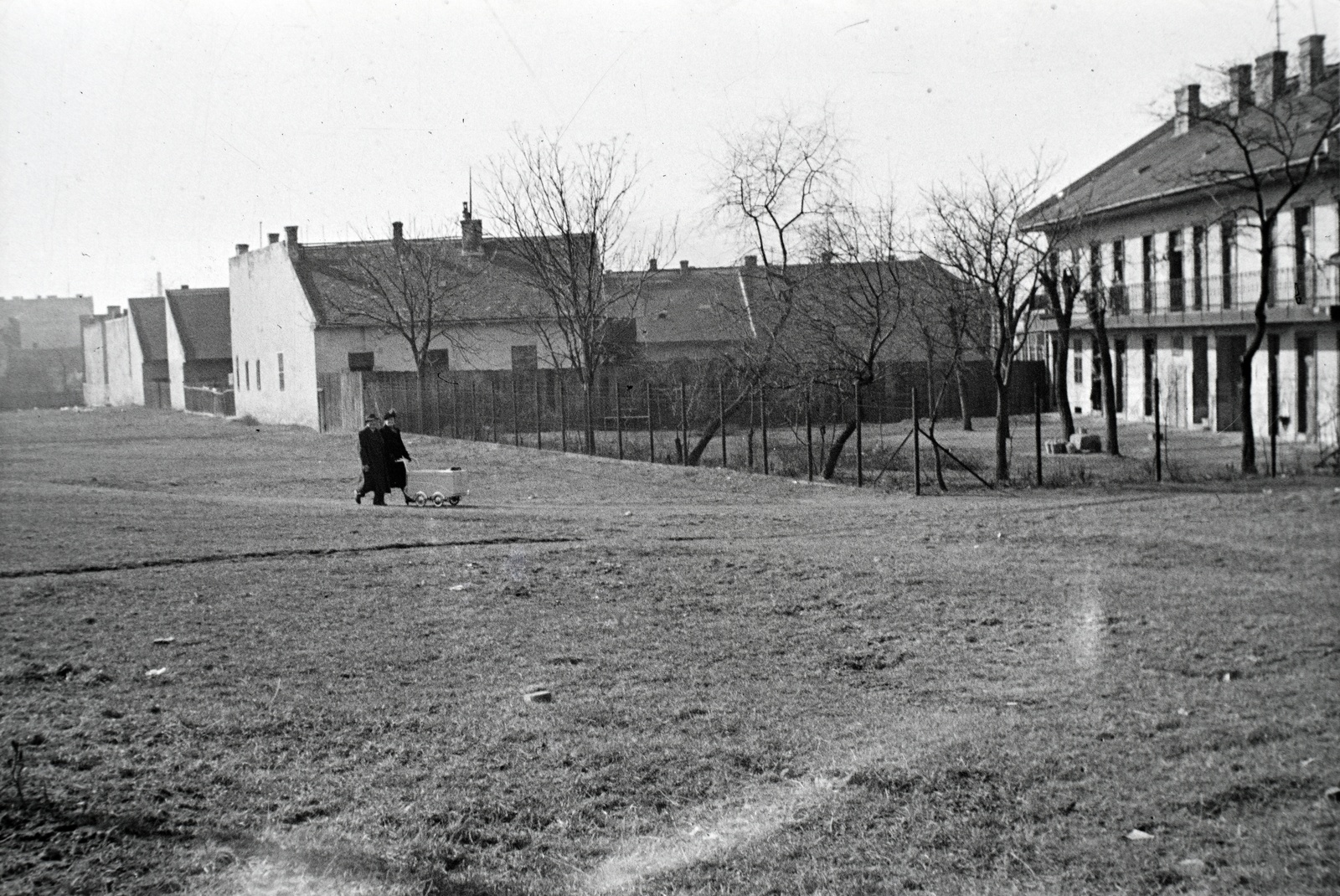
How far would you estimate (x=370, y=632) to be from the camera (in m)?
9.56

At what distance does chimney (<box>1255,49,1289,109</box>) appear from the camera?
4391mm

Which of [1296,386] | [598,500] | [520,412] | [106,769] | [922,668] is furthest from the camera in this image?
[520,412]

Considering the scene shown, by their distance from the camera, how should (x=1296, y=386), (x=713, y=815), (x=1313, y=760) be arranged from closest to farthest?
(x=1313, y=760), (x=1296, y=386), (x=713, y=815)

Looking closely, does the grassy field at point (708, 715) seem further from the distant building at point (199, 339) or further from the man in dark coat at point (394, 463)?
the distant building at point (199, 339)

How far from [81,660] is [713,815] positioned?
15.8 ft

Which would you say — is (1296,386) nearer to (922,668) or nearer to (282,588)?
(922,668)

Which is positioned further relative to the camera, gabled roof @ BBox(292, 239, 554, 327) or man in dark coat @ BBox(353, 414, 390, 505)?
gabled roof @ BBox(292, 239, 554, 327)

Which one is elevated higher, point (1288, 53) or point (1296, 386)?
point (1288, 53)

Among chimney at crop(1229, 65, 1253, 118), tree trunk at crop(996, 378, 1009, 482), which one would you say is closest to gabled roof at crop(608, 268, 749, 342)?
tree trunk at crop(996, 378, 1009, 482)

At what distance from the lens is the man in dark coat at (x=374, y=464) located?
20.2 metres

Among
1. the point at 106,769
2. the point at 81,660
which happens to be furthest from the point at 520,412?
the point at 106,769

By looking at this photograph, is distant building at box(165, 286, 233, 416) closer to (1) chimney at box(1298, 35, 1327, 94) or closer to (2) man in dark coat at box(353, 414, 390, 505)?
(2) man in dark coat at box(353, 414, 390, 505)

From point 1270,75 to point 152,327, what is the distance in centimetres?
8208

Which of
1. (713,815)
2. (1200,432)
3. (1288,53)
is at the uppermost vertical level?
(1288,53)
